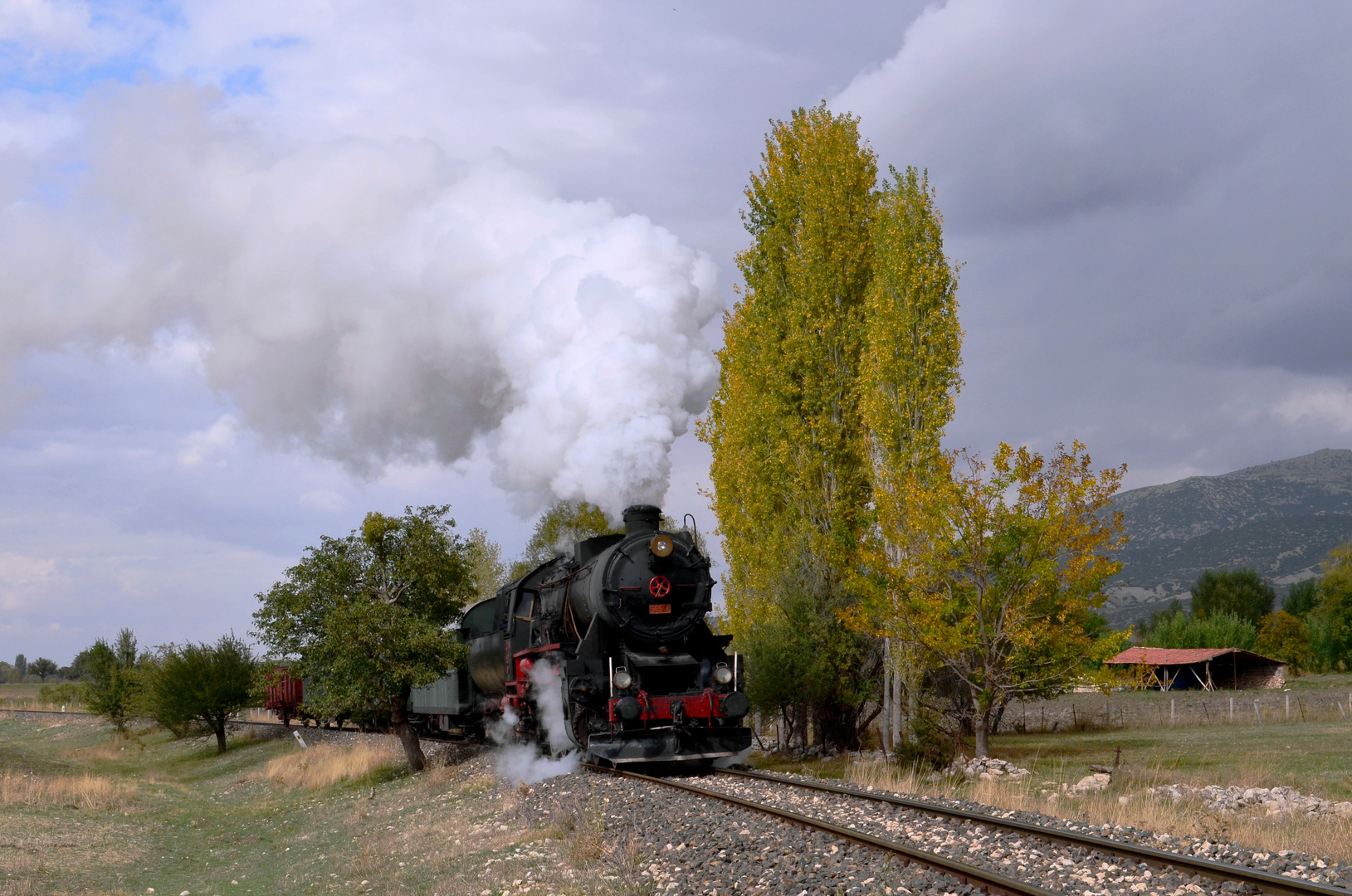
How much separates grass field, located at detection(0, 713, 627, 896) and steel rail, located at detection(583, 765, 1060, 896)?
2.02m

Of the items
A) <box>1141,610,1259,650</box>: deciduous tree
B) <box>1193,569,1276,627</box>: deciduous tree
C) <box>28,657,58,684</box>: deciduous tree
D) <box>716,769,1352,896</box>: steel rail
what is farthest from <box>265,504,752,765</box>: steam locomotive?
<box>28,657,58,684</box>: deciduous tree

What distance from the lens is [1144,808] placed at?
12.1 m

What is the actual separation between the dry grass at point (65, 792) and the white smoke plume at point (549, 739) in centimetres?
1012

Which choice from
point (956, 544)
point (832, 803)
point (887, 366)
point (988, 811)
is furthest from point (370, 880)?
point (887, 366)

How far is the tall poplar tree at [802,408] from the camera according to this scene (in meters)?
23.8

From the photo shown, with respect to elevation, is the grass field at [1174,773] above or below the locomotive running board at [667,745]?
below

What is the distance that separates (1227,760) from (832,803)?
1305cm

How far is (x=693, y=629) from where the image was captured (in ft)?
61.0

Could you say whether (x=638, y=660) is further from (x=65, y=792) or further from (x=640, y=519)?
(x=65, y=792)

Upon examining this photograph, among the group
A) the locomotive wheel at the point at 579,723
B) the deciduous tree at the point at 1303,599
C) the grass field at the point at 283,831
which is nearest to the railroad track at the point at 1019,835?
the grass field at the point at 283,831

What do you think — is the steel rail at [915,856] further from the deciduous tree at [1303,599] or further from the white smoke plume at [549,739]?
the deciduous tree at [1303,599]

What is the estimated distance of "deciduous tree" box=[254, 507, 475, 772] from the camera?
2484 cm

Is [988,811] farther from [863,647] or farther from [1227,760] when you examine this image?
[1227,760]

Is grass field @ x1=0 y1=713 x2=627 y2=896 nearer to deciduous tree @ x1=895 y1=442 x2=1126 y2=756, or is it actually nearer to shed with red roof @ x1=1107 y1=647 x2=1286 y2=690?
deciduous tree @ x1=895 y1=442 x2=1126 y2=756
